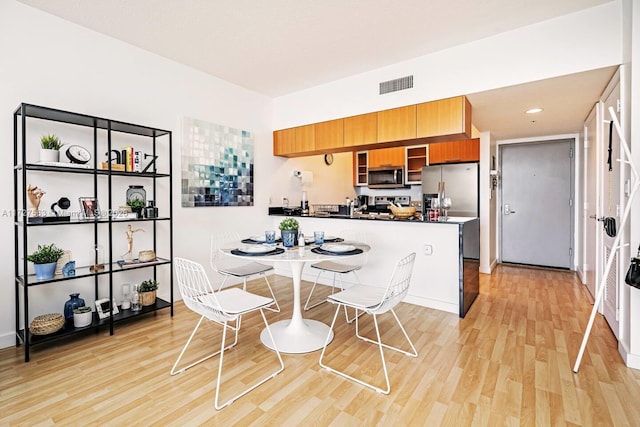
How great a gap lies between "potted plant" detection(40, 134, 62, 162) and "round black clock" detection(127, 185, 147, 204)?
72 cm

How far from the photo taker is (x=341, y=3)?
2.53m

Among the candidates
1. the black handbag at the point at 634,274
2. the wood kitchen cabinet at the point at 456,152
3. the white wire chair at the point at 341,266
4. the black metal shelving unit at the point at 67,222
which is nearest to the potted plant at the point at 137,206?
the black metal shelving unit at the point at 67,222

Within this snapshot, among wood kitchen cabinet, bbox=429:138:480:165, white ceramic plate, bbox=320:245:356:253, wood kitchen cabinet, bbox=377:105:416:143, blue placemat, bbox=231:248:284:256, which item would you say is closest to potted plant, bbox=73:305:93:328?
blue placemat, bbox=231:248:284:256

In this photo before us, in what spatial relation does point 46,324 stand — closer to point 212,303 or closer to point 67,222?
point 67,222

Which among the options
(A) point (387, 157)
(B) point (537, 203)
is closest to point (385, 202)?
(A) point (387, 157)

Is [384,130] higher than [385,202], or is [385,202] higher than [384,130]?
[384,130]

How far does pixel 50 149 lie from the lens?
2480 millimetres

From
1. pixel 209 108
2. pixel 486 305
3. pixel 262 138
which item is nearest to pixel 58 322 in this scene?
pixel 209 108

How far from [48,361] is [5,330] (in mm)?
593

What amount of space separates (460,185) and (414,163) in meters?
1.20

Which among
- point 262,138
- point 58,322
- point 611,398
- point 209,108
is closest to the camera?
point 611,398

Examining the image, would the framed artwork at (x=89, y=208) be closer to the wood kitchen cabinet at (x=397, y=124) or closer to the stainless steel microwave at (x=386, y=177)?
the wood kitchen cabinet at (x=397, y=124)

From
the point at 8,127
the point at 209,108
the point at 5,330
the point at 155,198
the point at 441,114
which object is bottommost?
the point at 5,330

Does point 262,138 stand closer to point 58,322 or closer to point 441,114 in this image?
point 441,114
